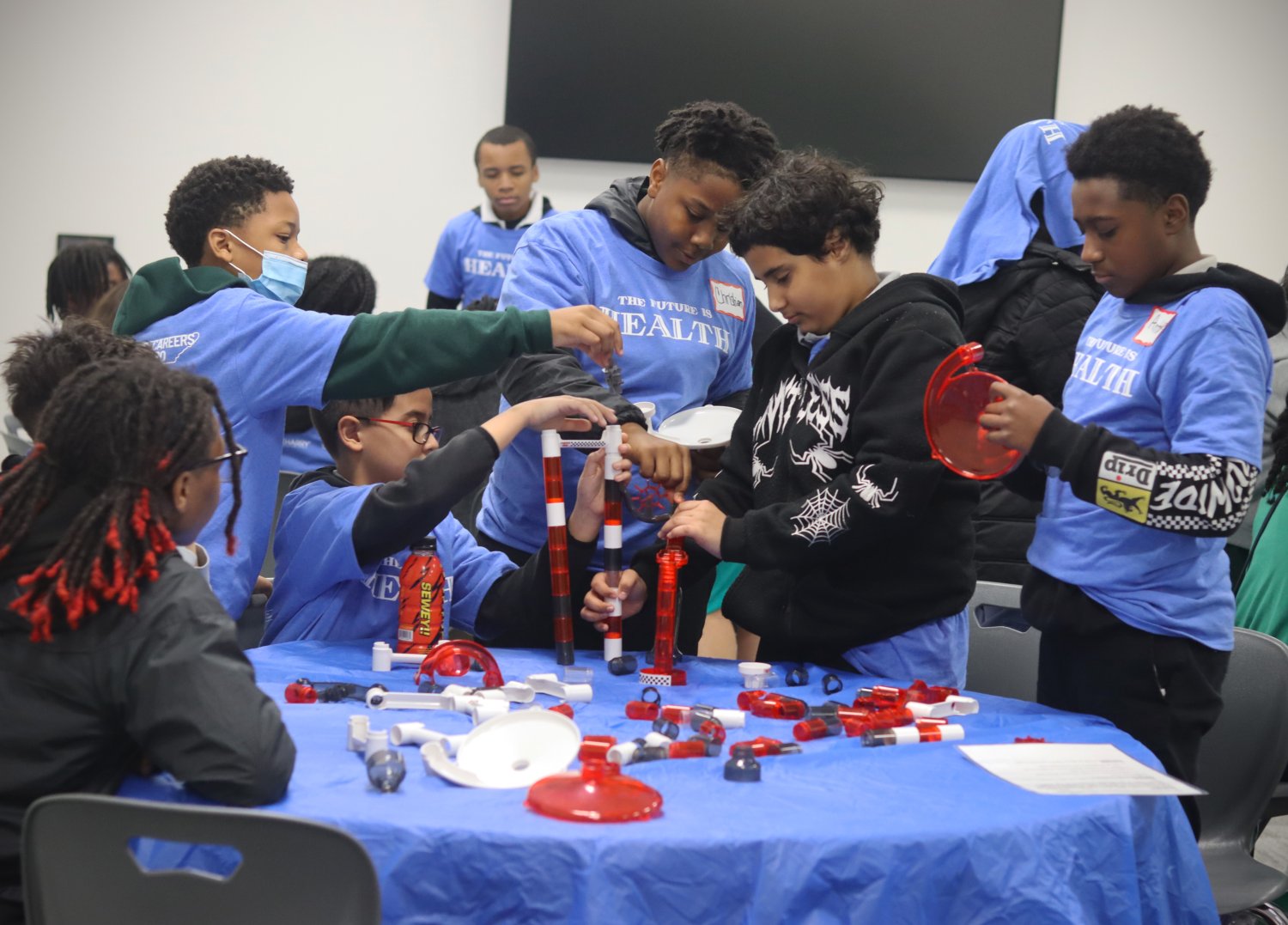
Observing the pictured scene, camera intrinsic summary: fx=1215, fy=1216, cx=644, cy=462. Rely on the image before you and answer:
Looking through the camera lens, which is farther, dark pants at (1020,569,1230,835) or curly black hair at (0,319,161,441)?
dark pants at (1020,569,1230,835)

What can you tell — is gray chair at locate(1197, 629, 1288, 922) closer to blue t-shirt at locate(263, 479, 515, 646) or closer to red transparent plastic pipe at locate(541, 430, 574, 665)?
red transparent plastic pipe at locate(541, 430, 574, 665)

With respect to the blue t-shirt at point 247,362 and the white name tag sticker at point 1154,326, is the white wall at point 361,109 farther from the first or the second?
the white name tag sticker at point 1154,326

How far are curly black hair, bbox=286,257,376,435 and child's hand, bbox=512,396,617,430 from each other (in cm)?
176

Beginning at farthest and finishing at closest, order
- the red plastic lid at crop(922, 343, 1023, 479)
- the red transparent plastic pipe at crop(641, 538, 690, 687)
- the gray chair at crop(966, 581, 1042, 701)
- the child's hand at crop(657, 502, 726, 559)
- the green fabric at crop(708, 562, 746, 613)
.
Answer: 1. the green fabric at crop(708, 562, 746, 613)
2. the gray chair at crop(966, 581, 1042, 701)
3. the child's hand at crop(657, 502, 726, 559)
4. the red transparent plastic pipe at crop(641, 538, 690, 687)
5. the red plastic lid at crop(922, 343, 1023, 479)

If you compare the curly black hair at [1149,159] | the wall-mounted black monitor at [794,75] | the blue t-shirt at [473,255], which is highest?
the wall-mounted black monitor at [794,75]

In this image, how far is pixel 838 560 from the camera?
2.16 m

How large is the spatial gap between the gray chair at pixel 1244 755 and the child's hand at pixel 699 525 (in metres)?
1.09

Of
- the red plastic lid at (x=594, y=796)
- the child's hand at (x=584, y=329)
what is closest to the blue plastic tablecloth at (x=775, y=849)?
the red plastic lid at (x=594, y=796)

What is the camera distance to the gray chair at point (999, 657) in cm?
272

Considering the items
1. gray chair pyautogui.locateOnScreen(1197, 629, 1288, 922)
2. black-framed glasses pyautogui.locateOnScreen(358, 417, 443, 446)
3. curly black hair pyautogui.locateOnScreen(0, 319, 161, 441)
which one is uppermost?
curly black hair pyautogui.locateOnScreen(0, 319, 161, 441)

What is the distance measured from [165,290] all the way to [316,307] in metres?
1.54

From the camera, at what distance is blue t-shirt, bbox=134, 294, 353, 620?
7.51 feet

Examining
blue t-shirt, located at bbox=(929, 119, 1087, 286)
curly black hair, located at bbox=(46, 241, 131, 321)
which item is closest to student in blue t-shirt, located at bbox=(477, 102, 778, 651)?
blue t-shirt, located at bbox=(929, 119, 1087, 286)

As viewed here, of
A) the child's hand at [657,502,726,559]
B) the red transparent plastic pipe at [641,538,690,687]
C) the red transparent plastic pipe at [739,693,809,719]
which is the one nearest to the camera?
the red transparent plastic pipe at [739,693,809,719]
